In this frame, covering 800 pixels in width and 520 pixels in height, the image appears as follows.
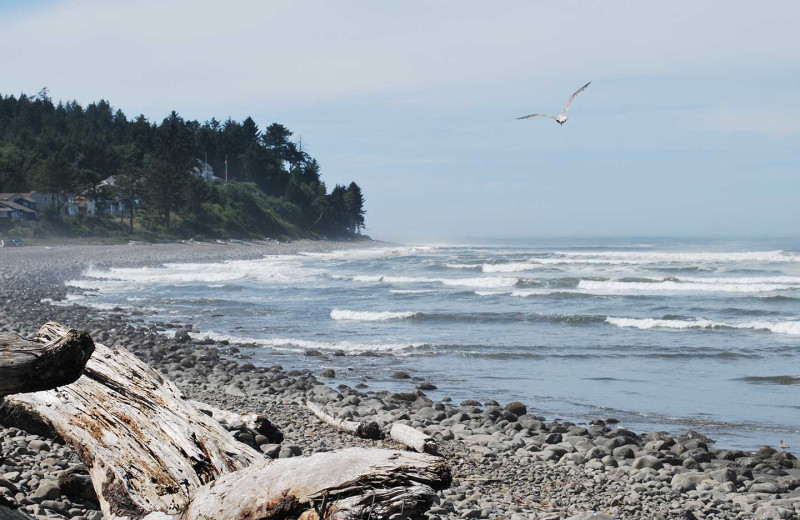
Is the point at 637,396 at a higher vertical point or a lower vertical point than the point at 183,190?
lower

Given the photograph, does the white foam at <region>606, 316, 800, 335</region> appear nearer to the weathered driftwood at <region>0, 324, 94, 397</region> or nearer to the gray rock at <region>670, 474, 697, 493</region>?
the gray rock at <region>670, 474, 697, 493</region>

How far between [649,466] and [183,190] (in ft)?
242

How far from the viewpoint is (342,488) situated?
3.41 m

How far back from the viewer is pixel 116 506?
13.6ft

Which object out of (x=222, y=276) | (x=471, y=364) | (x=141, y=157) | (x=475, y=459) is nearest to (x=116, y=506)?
(x=475, y=459)

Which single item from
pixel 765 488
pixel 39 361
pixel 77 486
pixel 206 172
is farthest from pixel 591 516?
pixel 206 172

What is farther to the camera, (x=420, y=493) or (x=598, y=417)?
(x=598, y=417)

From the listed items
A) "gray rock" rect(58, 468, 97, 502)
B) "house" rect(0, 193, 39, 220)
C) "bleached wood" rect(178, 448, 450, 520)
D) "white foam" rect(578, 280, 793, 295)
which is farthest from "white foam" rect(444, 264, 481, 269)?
"bleached wood" rect(178, 448, 450, 520)

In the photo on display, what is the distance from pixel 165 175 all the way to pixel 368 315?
189 ft

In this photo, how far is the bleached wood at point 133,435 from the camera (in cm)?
418

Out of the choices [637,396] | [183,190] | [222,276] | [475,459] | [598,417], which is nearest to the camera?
[475,459]

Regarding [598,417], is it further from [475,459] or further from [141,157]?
[141,157]

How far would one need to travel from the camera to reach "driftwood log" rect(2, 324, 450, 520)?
3412 millimetres

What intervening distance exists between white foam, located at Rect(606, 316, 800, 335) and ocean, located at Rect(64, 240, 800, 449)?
1.5 inches
